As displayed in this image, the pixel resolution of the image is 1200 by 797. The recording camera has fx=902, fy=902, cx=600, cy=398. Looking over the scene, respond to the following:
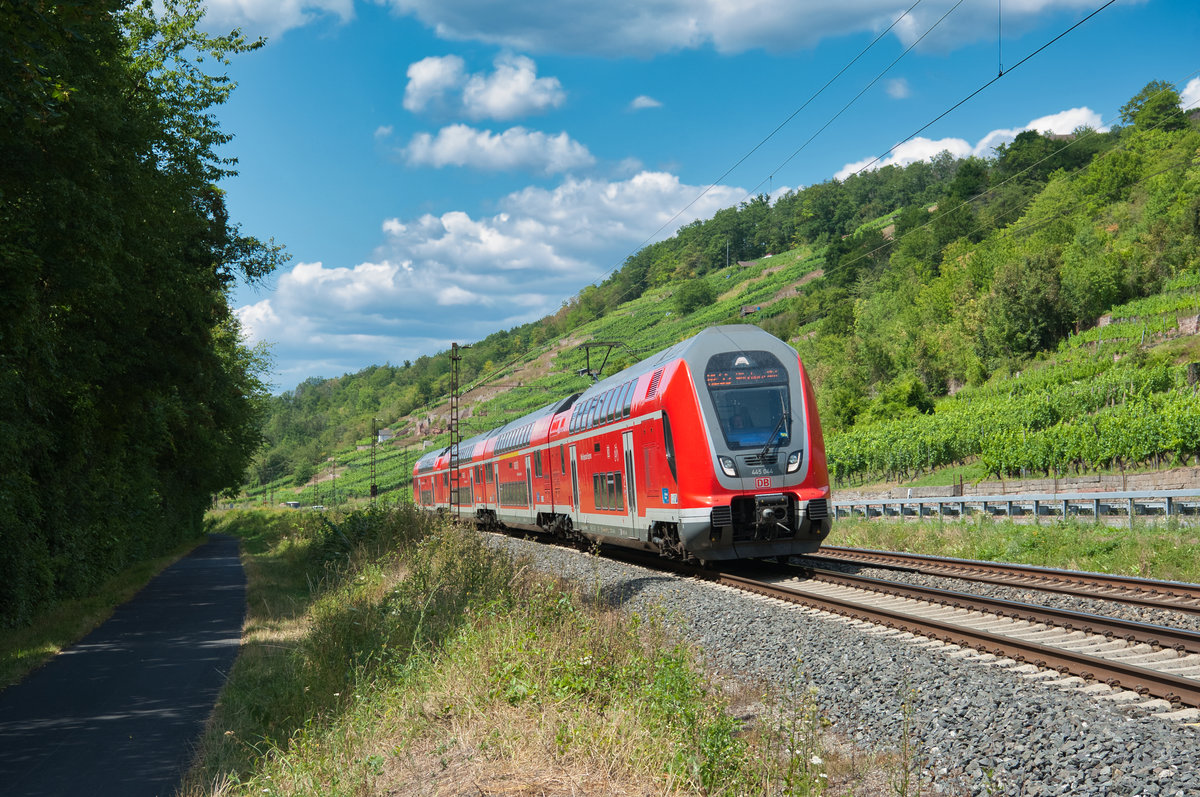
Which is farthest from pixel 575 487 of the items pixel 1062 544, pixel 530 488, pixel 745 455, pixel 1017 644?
pixel 1017 644

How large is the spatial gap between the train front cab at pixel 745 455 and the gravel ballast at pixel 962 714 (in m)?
3.39

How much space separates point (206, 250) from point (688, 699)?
22.9 metres

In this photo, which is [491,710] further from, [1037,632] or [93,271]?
[93,271]

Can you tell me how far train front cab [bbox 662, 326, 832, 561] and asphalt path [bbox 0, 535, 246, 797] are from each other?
7.27m

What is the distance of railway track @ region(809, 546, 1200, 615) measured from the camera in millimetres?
10539

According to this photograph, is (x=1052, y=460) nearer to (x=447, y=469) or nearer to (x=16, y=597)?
(x=447, y=469)

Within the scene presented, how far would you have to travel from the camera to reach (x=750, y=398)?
14.9m

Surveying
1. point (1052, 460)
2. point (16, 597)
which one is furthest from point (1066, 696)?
point (1052, 460)

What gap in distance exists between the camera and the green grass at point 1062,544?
13.3 metres

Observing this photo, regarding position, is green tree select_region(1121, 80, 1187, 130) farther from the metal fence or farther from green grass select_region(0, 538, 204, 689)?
green grass select_region(0, 538, 204, 689)

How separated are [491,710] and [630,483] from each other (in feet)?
35.4

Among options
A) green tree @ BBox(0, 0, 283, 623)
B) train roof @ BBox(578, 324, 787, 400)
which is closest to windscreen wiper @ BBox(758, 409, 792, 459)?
train roof @ BBox(578, 324, 787, 400)

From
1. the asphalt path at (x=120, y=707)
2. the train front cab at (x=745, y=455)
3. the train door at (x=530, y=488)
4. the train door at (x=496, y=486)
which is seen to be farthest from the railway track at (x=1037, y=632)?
the train door at (x=496, y=486)

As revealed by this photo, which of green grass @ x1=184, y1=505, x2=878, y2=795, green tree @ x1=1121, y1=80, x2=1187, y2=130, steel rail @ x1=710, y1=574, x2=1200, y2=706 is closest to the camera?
green grass @ x1=184, y1=505, x2=878, y2=795
